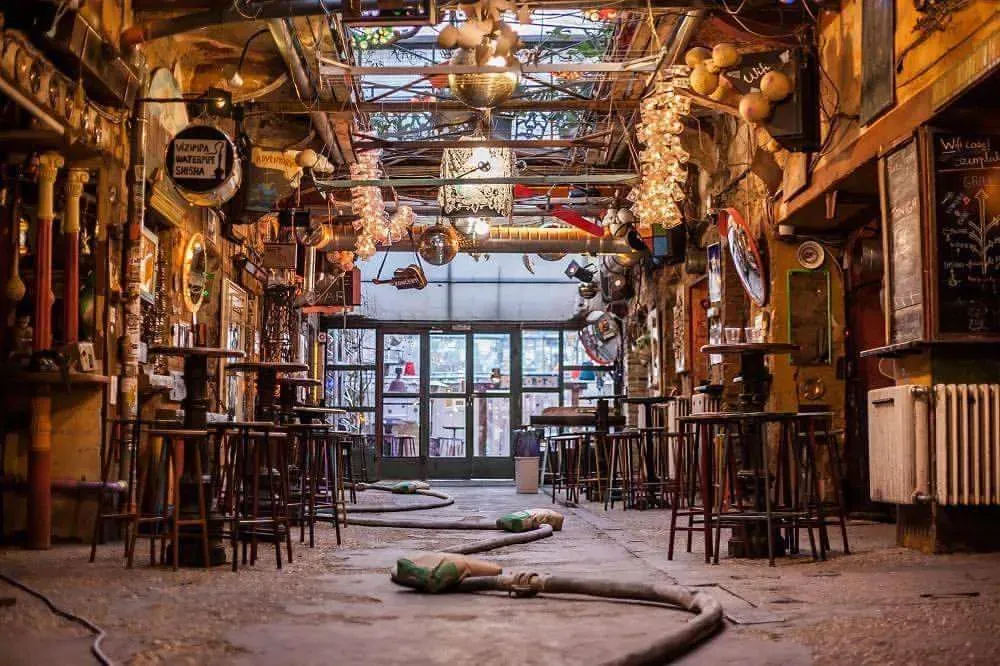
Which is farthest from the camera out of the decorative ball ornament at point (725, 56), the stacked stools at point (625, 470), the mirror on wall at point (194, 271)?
the stacked stools at point (625, 470)

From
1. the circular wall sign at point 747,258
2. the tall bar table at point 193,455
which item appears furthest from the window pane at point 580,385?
the tall bar table at point 193,455

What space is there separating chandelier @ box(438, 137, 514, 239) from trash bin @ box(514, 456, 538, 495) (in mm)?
3561

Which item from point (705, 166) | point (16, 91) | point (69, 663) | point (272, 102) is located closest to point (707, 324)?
point (705, 166)

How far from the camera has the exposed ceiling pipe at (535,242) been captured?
1492cm

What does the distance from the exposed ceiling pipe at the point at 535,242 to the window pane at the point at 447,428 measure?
540 centimetres

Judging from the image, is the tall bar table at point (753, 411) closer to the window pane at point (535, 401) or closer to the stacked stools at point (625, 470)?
the stacked stools at point (625, 470)

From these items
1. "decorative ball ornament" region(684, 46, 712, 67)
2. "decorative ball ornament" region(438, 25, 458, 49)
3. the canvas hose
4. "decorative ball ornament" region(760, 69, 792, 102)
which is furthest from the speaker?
the canvas hose

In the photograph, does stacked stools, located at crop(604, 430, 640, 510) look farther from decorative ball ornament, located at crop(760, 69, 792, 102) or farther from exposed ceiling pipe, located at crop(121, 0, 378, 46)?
exposed ceiling pipe, located at crop(121, 0, 378, 46)

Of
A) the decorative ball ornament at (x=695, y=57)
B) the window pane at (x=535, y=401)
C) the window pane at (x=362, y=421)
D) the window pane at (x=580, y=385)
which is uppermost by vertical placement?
the decorative ball ornament at (x=695, y=57)

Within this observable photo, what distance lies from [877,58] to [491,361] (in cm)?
1382

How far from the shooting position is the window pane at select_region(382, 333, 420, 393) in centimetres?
2020

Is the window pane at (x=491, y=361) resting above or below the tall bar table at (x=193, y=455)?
above

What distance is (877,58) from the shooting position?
7078mm

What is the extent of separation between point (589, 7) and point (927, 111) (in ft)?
8.91
